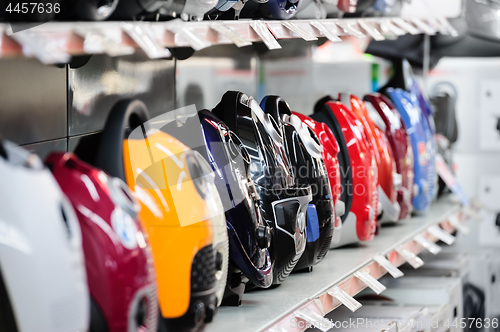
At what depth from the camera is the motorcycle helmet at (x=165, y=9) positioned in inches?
45.8

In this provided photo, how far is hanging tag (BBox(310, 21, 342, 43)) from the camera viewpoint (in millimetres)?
1854

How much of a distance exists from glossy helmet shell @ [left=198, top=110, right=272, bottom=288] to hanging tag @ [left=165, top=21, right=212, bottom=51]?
229 mm

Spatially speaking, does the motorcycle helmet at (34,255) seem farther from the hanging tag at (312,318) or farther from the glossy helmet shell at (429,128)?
the glossy helmet shell at (429,128)

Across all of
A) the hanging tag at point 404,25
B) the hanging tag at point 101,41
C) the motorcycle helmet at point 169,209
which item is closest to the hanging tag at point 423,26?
the hanging tag at point 404,25

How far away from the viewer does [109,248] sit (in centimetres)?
95

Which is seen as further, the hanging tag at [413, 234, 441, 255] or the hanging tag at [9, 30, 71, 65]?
the hanging tag at [413, 234, 441, 255]

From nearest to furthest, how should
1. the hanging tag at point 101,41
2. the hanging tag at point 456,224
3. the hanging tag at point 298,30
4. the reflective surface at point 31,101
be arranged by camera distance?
the hanging tag at point 101,41 → the reflective surface at point 31,101 → the hanging tag at point 298,30 → the hanging tag at point 456,224

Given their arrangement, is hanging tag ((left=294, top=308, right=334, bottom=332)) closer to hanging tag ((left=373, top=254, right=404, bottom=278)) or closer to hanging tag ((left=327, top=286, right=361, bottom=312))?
hanging tag ((left=327, top=286, right=361, bottom=312))

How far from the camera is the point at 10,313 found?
888 mm

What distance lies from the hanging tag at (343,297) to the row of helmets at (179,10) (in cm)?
75

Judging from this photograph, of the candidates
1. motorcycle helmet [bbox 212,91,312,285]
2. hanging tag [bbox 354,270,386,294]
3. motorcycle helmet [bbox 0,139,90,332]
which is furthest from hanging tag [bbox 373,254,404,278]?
motorcycle helmet [bbox 0,139,90,332]

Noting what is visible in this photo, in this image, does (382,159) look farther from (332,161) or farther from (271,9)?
(271,9)

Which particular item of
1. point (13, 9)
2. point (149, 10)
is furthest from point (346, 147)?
point (13, 9)

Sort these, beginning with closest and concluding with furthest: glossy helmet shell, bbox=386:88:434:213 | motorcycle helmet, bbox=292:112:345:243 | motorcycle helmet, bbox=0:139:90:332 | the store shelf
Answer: motorcycle helmet, bbox=0:139:90:332
the store shelf
motorcycle helmet, bbox=292:112:345:243
glossy helmet shell, bbox=386:88:434:213
